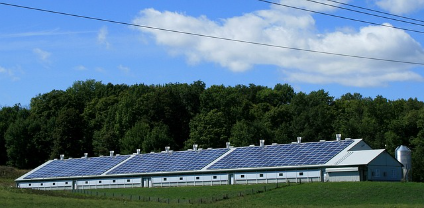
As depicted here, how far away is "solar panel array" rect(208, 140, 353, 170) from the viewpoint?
69.6m

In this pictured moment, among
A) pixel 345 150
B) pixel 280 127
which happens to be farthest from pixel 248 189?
pixel 280 127

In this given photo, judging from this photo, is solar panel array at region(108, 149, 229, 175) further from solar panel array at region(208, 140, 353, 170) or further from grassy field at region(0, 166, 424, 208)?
grassy field at region(0, 166, 424, 208)

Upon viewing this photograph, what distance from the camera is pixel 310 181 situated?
222ft

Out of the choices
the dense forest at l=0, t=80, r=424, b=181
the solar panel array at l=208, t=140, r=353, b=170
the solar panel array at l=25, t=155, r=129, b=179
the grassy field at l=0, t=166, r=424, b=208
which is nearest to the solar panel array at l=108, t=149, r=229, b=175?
the solar panel array at l=208, t=140, r=353, b=170

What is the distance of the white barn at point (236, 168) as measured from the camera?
66812 mm

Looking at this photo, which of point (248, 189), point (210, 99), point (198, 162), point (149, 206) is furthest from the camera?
point (210, 99)

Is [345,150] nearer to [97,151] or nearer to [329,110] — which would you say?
[329,110]

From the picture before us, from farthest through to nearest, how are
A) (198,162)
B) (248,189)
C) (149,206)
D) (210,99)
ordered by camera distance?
(210,99), (198,162), (248,189), (149,206)

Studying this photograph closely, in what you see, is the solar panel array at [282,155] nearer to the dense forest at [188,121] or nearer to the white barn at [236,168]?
the white barn at [236,168]

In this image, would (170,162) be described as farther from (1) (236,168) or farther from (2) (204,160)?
(1) (236,168)

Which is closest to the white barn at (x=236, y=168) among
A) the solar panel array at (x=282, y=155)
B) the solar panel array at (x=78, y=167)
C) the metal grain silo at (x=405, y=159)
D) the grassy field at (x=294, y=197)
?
the solar panel array at (x=282, y=155)

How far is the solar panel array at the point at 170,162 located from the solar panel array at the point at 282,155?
2.88 meters

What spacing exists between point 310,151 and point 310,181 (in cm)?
524

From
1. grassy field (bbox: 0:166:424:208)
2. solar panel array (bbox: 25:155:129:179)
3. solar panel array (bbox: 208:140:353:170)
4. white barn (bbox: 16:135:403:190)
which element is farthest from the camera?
solar panel array (bbox: 25:155:129:179)
